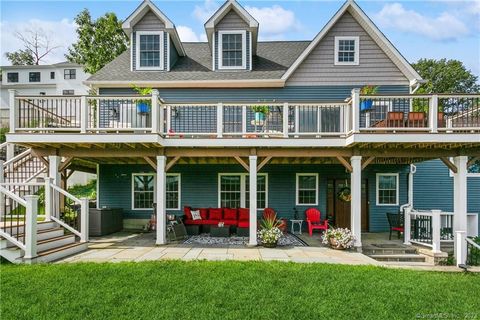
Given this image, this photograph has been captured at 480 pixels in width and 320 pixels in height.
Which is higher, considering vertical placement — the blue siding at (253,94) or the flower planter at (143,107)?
the blue siding at (253,94)

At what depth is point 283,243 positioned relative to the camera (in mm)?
9883

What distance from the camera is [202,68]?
44.7 feet

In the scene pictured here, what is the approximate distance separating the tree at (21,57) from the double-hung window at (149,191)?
42.8 meters

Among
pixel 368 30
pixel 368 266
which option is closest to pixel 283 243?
pixel 368 266

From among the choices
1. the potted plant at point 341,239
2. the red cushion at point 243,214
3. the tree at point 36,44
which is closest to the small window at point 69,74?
the tree at point 36,44

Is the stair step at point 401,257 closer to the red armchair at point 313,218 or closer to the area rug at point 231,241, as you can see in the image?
the area rug at point 231,241

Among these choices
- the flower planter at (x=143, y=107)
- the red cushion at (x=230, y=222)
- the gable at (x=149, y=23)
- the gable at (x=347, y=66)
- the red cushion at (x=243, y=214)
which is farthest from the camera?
Answer: the gable at (x=149, y=23)

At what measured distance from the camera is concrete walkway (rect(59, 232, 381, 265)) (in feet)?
25.1

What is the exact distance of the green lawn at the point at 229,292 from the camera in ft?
15.6

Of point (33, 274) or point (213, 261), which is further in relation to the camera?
point (213, 261)

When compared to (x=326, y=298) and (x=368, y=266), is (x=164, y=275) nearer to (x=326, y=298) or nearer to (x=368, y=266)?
(x=326, y=298)

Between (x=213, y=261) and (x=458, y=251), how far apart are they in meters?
6.40

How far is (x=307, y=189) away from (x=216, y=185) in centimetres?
371

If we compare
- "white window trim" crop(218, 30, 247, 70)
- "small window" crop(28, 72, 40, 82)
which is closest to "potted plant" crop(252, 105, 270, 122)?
"white window trim" crop(218, 30, 247, 70)
